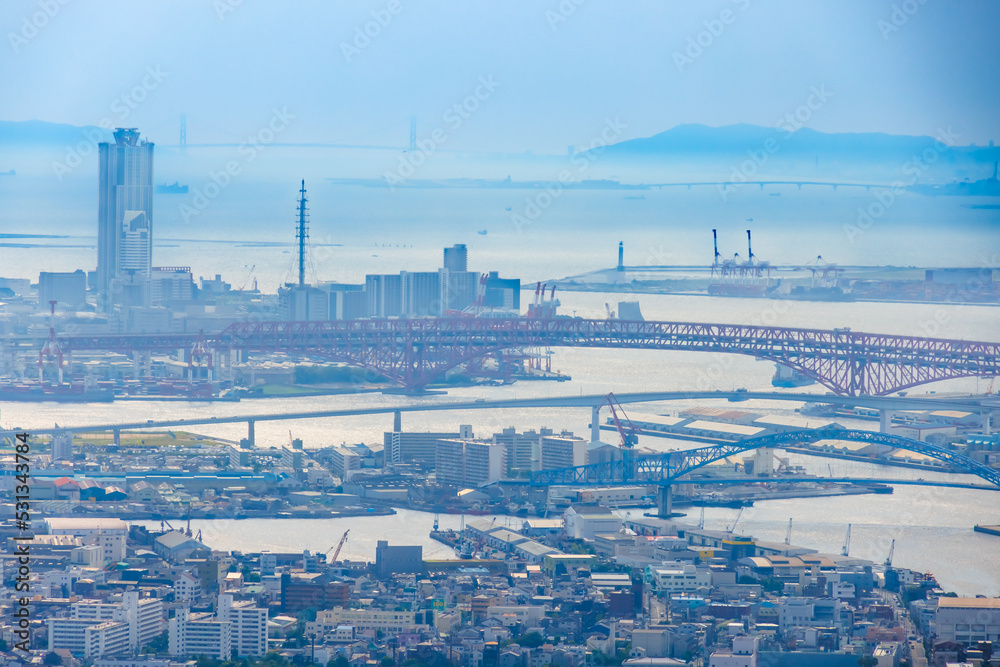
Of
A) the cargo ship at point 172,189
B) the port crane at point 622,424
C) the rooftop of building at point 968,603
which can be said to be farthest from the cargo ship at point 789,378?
the cargo ship at point 172,189

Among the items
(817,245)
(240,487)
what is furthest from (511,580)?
(817,245)

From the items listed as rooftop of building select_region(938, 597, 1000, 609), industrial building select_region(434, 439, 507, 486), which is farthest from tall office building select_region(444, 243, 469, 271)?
rooftop of building select_region(938, 597, 1000, 609)

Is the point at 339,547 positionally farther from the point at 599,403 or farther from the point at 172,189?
the point at 172,189

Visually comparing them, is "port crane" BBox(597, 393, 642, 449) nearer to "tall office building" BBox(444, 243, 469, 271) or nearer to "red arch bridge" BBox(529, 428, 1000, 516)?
"red arch bridge" BBox(529, 428, 1000, 516)

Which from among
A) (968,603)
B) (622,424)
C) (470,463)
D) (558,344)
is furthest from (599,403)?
(968,603)

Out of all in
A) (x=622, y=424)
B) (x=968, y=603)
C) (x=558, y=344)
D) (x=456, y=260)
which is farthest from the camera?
(x=456, y=260)

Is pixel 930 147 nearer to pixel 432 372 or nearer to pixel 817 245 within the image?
pixel 817 245

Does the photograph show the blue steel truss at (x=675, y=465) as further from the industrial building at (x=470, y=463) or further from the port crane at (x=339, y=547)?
the port crane at (x=339, y=547)

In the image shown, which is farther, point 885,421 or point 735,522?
point 885,421
